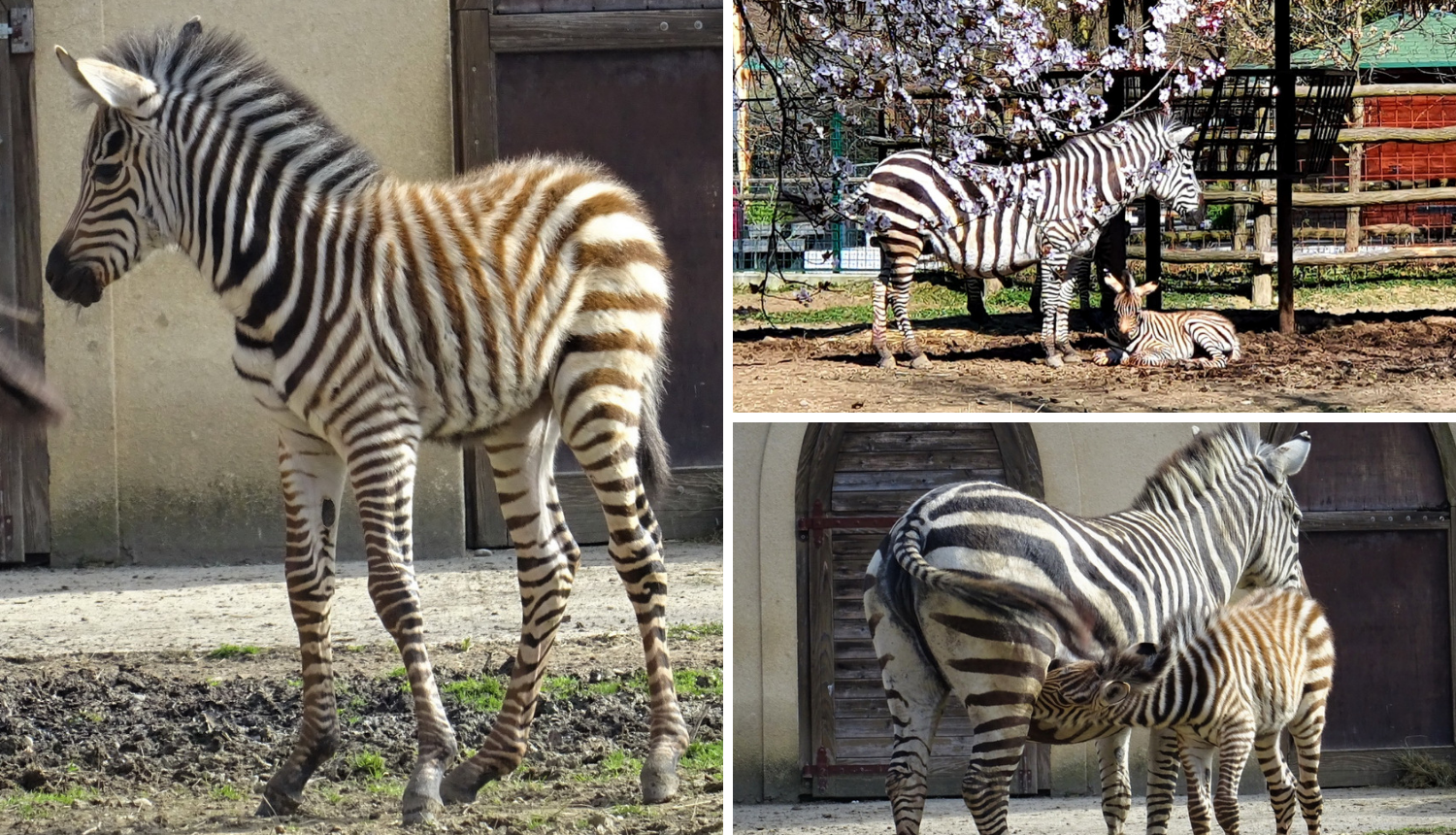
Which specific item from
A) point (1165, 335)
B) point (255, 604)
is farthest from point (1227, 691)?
point (255, 604)

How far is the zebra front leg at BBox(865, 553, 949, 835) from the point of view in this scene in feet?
13.9

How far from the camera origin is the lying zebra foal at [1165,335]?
316 inches

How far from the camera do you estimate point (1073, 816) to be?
6.50m

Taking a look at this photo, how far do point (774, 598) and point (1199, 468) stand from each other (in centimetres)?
286

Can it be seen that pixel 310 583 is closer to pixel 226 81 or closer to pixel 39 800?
pixel 39 800

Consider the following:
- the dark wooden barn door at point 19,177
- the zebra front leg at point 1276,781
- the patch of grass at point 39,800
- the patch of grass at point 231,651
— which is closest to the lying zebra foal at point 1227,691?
the zebra front leg at point 1276,781

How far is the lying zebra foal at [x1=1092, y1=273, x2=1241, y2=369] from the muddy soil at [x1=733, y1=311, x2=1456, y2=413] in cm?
15

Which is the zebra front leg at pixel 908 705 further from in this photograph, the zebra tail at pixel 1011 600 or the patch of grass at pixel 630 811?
the patch of grass at pixel 630 811

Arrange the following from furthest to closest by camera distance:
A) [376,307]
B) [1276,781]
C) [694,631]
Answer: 1. [694,631]
2. [1276,781]
3. [376,307]

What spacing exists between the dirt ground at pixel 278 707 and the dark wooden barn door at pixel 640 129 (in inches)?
27.3

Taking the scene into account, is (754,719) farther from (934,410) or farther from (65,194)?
(65,194)

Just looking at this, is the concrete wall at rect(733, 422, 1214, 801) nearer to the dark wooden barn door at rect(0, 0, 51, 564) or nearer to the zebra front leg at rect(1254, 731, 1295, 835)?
the zebra front leg at rect(1254, 731, 1295, 835)

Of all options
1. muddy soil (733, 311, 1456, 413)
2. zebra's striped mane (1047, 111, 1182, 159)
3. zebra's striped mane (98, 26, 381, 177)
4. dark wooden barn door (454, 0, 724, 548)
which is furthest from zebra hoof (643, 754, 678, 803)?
zebra's striped mane (1047, 111, 1182, 159)

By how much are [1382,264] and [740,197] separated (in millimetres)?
6324
